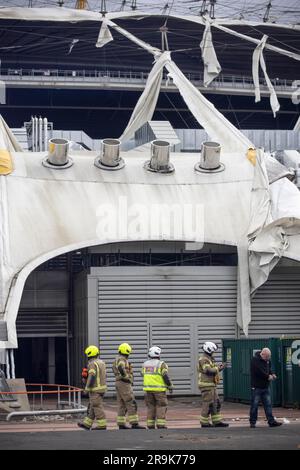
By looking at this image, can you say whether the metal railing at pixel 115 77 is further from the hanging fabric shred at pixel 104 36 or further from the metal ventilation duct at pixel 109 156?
the metal ventilation duct at pixel 109 156

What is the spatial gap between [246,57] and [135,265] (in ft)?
92.9

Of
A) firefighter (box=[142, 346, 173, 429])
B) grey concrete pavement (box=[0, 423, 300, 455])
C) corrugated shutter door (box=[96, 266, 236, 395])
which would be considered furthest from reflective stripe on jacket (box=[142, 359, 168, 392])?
corrugated shutter door (box=[96, 266, 236, 395])

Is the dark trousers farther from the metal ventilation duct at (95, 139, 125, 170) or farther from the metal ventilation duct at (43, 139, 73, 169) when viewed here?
the metal ventilation duct at (95, 139, 125, 170)

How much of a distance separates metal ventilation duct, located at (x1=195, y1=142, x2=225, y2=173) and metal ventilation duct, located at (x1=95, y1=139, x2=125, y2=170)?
122 inches

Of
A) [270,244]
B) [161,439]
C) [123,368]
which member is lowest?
[161,439]

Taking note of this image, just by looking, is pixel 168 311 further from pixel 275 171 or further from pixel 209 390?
pixel 209 390

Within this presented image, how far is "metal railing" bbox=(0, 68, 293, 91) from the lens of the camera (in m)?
62.0

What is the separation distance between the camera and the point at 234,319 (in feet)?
125

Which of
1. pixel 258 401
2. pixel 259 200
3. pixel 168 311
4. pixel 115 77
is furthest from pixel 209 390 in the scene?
pixel 115 77

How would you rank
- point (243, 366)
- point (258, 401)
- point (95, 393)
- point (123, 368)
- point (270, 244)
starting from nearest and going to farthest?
1. point (95, 393)
2. point (258, 401)
3. point (123, 368)
4. point (243, 366)
5. point (270, 244)

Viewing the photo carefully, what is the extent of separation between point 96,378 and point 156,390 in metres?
1.31

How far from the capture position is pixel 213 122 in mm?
45531
